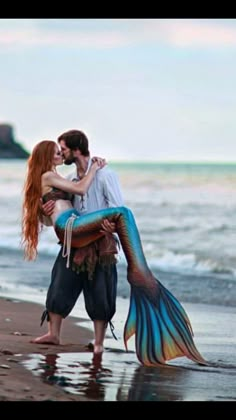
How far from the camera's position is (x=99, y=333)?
6.08 meters

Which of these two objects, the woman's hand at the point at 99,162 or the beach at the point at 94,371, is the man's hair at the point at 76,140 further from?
the beach at the point at 94,371

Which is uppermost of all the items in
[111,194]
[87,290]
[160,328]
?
[111,194]

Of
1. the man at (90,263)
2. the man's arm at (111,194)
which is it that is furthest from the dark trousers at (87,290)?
the man's arm at (111,194)

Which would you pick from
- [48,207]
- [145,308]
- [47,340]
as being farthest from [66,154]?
[47,340]

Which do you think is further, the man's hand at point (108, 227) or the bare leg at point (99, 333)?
the bare leg at point (99, 333)

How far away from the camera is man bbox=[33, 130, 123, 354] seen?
5949mm

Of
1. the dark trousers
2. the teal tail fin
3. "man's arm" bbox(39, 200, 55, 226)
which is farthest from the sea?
"man's arm" bbox(39, 200, 55, 226)

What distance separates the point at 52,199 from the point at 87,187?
0.71 ft

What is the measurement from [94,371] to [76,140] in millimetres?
1142

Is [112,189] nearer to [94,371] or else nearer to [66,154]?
[66,154]

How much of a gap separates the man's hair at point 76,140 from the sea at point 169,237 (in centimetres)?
60

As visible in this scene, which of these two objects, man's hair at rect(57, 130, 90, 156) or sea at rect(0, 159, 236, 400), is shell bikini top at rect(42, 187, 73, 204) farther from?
sea at rect(0, 159, 236, 400)

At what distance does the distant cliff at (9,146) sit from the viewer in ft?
23.1
